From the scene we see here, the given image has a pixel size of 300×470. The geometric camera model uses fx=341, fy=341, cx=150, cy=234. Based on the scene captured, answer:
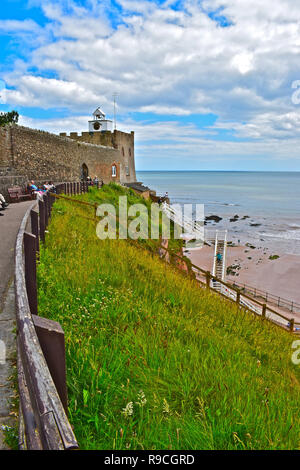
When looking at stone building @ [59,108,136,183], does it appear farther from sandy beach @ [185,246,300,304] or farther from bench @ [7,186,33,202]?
bench @ [7,186,33,202]

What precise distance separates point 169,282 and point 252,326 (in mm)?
1776

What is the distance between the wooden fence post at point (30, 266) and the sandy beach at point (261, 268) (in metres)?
25.9

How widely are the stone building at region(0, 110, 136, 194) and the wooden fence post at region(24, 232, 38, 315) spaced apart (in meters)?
15.8

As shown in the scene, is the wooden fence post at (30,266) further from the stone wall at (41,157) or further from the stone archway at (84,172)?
the stone archway at (84,172)

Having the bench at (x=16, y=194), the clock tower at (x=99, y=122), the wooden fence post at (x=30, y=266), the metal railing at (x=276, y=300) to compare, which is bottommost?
the metal railing at (x=276, y=300)

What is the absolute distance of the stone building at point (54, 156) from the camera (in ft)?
69.8

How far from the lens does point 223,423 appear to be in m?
2.90

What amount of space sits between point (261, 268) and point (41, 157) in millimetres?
24085

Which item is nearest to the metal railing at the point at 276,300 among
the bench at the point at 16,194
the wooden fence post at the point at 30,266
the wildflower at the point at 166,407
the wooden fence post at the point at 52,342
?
the bench at the point at 16,194

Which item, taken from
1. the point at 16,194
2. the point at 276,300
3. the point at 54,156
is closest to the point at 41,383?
the point at 16,194

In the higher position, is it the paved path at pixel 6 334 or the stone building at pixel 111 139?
the stone building at pixel 111 139

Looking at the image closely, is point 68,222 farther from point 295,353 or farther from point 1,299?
point 295,353

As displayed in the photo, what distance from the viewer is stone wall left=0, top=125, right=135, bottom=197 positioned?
2109 cm
